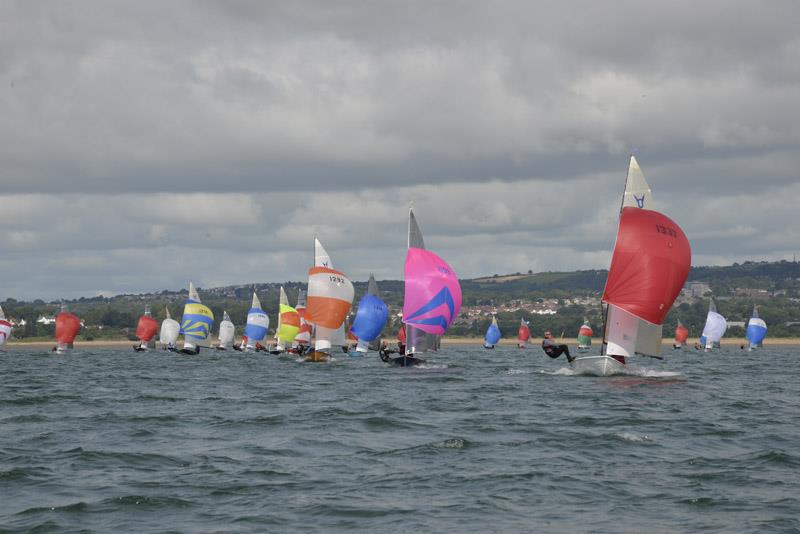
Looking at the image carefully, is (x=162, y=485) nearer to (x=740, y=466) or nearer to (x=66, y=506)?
(x=66, y=506)

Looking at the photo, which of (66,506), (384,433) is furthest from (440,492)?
(384,433)

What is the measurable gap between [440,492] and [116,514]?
6.42 m

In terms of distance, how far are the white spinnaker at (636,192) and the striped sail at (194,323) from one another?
80391 millimetres

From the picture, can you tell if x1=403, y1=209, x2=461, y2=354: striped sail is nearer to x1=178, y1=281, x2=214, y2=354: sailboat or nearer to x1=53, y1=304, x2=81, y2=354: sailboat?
x1=178, y1=281, x2=214, y2=354: sailboat

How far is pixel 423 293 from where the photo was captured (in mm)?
66938

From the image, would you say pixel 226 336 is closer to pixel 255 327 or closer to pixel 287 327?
pixel 255 327

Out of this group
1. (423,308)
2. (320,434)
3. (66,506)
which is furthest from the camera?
(423,308)

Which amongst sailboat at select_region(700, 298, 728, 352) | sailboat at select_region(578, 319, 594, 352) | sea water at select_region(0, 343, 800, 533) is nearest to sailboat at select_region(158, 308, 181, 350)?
sailboat at select_region(578, 319, 594, 352)

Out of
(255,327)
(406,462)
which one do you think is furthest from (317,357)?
(406,462)

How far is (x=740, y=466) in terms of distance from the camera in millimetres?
25234

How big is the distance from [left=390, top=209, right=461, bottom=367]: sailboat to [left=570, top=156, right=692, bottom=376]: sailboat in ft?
46.8

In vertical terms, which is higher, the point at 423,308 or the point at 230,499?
the point at 423,308

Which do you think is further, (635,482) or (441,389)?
(441,389)

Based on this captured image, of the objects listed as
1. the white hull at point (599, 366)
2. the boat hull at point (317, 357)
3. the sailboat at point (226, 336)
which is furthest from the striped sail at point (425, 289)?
the sailboat at point (226, 336)
